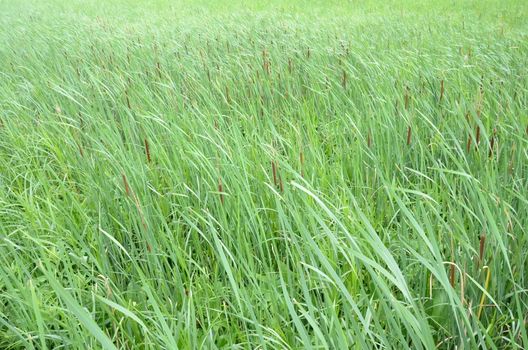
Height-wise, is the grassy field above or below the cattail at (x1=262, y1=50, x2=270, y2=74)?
below

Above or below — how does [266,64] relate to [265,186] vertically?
above

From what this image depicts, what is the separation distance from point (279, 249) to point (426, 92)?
4.40 ft

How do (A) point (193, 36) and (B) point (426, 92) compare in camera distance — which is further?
(A) point (193, 36)

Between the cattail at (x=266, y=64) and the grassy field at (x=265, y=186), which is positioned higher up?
the cattail at (x=266, y=64)

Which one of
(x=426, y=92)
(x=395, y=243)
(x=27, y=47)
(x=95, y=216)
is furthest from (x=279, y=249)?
(x=27, y=47)

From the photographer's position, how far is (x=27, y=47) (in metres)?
4.02

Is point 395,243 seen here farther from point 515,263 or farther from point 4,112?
point 4,112

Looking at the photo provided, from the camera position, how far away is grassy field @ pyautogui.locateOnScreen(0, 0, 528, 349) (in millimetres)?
954

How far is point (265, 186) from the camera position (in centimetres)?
149

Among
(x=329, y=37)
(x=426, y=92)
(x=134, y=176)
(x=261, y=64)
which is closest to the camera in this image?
(x=134, y=176)

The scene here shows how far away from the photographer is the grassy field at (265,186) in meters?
0.95

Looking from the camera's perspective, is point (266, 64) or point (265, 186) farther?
point (266, 64)

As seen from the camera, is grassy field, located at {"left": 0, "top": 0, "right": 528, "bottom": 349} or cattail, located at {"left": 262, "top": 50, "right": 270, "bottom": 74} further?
cattail, located at {"left": 262, "top": 50, "right": 270, "bottom": 74}

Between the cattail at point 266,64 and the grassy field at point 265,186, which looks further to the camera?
the cattail at point 266,64
